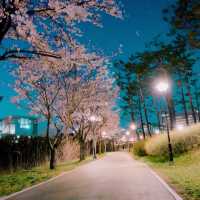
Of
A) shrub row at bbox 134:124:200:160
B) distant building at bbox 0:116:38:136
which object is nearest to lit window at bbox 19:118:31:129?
distant building at bbox 0:116:38:136

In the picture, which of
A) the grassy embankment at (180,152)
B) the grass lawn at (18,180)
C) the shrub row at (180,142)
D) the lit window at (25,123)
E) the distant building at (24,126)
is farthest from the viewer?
the lit window at (25,123)

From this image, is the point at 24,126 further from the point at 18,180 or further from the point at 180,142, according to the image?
the point at 18,180

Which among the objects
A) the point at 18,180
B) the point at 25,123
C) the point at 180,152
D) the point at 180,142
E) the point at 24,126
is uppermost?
the point at 25,123

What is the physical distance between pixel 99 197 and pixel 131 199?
993 mm

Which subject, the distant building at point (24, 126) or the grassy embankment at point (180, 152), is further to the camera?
the distant building at point (24, 126)

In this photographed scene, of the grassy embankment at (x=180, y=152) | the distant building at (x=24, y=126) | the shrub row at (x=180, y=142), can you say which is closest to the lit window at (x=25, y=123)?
the distant building at (x=24, y=126)

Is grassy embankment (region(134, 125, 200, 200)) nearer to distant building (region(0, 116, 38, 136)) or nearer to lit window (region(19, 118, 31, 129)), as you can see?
distant building (region(0, 116, 38, 136))

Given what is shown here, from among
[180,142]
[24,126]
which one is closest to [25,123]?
[24,126]

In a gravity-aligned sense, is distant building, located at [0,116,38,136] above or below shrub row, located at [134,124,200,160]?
above

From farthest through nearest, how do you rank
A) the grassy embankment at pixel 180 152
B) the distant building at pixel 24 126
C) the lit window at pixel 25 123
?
the lit window at pixel 25 123 → the distant building at pixel 24 126 → the grassy embankment at pixel 180 152

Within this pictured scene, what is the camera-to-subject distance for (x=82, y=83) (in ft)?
105

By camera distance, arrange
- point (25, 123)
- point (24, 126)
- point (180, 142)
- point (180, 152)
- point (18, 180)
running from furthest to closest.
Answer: point (25, 123)
point (24, 126)
point (180, 152)
point (180, 142)
point (18, 180)

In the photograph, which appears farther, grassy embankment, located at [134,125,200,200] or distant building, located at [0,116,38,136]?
distant building, located at [0,116,38,136]

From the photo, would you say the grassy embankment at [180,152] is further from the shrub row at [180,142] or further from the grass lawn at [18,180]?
the grass lawn at [18,180]
